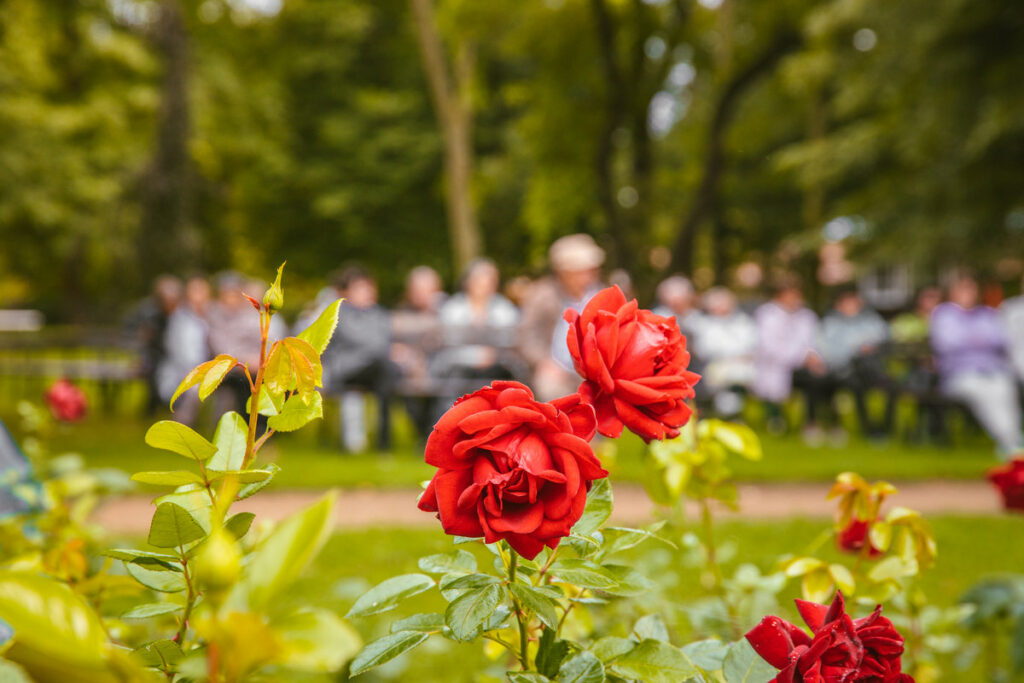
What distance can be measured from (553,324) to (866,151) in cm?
1326

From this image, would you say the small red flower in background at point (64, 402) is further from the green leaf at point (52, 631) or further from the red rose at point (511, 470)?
the green leaf at point (52, 631)

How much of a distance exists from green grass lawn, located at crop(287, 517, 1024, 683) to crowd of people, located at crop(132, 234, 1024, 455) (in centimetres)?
258

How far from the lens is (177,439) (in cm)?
81

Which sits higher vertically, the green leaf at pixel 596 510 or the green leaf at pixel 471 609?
the green leaf at pixel 596 510

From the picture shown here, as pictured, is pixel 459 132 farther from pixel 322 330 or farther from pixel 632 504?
pixel 322 330

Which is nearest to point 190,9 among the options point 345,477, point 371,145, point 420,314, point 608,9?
point 371,145

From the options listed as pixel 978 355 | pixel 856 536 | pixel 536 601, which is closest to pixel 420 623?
pixel 536 601

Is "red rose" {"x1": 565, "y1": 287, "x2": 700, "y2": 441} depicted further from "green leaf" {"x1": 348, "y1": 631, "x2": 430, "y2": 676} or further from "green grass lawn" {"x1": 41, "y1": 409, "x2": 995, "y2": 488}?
"green grass lawn" {"x1": 41, "y1": 409, "x2": 995, "y2": 488}

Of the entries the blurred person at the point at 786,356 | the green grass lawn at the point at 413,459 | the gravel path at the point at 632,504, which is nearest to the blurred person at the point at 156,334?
the green grass lawn at the point at 413,459

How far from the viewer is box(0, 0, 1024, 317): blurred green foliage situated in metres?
12.9

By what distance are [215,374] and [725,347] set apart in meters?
10.4

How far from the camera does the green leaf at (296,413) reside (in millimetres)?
812

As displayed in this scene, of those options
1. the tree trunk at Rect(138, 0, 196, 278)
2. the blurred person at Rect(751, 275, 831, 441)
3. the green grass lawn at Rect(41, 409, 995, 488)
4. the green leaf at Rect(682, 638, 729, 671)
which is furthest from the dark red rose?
the tree trunk at Rect(138, 0, 196, 278)

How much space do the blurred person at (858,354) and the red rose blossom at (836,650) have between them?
33.6 feet
